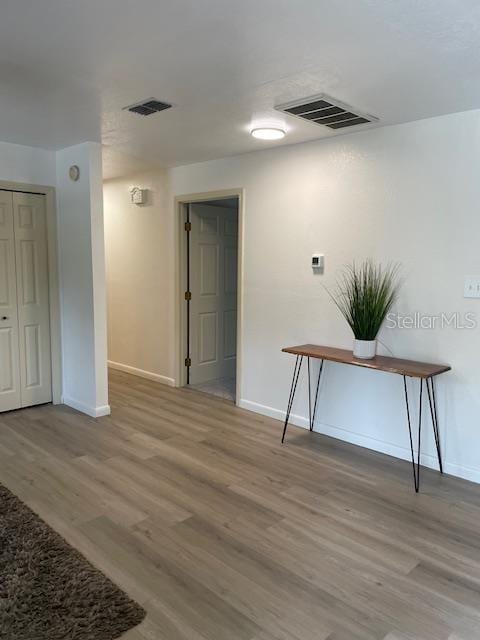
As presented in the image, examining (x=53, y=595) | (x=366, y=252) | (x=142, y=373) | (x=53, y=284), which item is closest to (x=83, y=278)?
(x=53, y=284)

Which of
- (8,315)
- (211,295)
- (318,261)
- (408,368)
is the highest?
(318,261)

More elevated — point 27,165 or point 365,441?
point 27,165

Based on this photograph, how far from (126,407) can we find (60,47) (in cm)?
317

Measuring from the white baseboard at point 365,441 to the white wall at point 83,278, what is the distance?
4.63 ft

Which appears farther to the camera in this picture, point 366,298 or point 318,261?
point 318,261

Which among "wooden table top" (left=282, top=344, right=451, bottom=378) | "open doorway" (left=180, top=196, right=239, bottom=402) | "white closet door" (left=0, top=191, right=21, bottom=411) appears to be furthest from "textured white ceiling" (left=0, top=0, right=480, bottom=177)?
"open doorway" (left=180, top=196, right=239, bottom=402)

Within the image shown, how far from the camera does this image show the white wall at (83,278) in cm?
407

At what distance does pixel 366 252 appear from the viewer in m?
3.51

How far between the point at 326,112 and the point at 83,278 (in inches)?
97.4

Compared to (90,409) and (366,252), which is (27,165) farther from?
(366,252)

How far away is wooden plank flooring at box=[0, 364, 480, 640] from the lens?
1.90 meters

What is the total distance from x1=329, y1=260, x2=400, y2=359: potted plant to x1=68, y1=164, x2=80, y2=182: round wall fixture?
242cm

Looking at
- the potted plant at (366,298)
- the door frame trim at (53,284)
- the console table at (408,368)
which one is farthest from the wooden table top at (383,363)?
the door frame trim at (53,284)

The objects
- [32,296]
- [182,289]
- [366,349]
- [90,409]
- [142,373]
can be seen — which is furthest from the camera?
[142,373]
